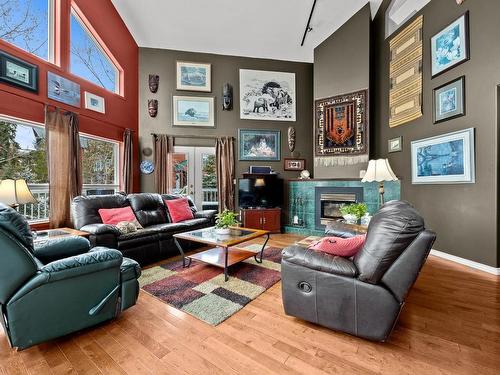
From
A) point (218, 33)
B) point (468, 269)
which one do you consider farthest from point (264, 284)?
point (218, 33)

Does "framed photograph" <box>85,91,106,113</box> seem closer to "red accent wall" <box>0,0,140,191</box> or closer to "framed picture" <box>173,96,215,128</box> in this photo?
"red accent wall" <box>0,0,140,191</box>

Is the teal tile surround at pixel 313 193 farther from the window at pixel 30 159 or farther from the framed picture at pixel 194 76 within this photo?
the window at pixel 30 159

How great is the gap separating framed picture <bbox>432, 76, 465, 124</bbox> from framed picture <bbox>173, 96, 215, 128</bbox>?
4.29 metres

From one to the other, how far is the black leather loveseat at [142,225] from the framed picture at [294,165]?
98.3 inches

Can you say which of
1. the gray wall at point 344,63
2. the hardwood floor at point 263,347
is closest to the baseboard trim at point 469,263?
the hardwood floor at point 263,347

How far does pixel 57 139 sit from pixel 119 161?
146 cm

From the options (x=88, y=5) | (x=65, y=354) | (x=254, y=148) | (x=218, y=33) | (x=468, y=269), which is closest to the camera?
(x=65, y=354)

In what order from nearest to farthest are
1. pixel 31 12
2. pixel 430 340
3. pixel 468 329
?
pixel 430 340 → pixel 468 329 → pixel 31 12

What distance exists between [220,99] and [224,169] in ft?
5.66

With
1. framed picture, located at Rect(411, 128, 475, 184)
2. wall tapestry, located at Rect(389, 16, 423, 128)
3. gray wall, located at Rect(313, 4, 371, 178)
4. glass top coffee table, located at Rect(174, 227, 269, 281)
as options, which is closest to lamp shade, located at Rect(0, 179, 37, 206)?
glass top coffee table, located at Rect(174, 227, 269, 281)

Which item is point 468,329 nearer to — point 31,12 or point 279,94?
point 279,94

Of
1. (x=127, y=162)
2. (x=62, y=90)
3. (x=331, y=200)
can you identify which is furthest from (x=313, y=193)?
(x=62, y=90)

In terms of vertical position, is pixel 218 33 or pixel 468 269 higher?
pixel 218 33

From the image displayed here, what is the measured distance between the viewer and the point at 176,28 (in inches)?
193
